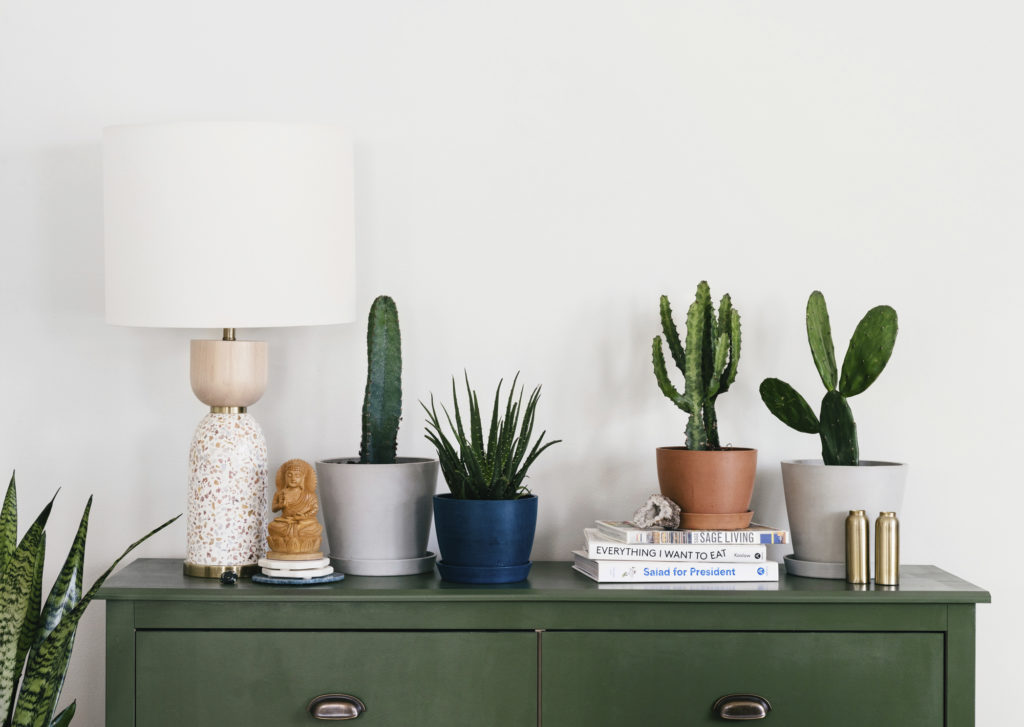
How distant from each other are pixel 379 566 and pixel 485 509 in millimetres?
203

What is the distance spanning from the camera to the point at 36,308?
6.08 feet

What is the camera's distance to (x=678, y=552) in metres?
1.62

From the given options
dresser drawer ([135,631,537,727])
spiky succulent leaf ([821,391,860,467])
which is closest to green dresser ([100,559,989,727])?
dresser drawer ([135,631,537,727])

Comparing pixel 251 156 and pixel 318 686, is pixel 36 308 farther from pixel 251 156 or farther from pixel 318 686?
pixel 318 686

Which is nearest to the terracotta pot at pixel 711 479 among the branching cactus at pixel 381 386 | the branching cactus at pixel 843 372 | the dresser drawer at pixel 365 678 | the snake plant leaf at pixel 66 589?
the branching cactus at pixel 843 372

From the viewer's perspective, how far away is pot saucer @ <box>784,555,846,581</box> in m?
1.65

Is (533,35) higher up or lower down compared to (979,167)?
higher up

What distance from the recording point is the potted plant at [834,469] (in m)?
1.64

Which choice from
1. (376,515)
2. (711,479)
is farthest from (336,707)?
(711,479)

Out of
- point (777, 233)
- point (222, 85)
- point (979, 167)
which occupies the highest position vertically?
point (222, 85)

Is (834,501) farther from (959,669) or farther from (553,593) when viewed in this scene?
(553,593)

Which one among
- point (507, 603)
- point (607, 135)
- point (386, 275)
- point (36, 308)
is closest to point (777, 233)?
point (607, 135)

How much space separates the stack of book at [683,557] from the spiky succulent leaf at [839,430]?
0.56ft

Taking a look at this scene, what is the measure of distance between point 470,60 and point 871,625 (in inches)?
44.7
